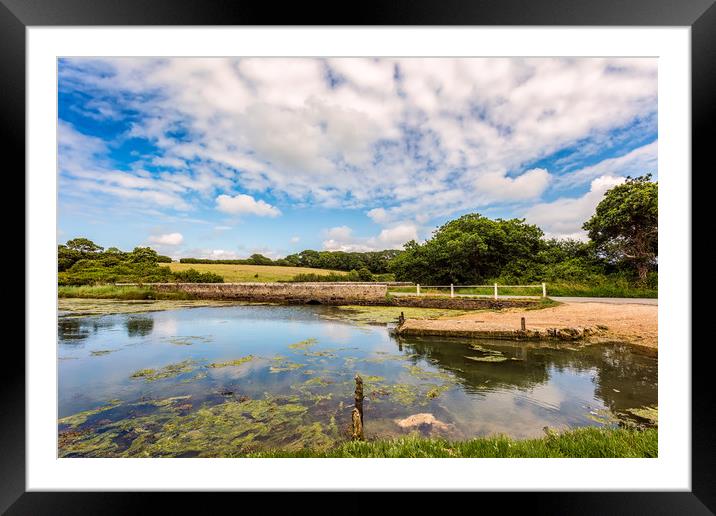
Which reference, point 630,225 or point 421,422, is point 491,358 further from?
point 630,225

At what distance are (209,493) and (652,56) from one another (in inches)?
125

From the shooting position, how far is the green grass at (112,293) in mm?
13195

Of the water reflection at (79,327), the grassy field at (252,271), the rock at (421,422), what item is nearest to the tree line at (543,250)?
the grassy field at (252,271)

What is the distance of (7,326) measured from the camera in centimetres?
129

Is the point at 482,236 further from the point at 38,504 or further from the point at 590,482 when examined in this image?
the point at 38,504

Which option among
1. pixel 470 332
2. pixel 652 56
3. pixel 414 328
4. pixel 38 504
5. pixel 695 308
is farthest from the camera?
pixel 414 328

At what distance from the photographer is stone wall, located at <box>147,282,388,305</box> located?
1509cm

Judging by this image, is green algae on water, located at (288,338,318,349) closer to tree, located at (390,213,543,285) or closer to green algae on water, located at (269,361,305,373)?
green algae on water, located at (269,361,305,373)

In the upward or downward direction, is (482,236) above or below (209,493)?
above

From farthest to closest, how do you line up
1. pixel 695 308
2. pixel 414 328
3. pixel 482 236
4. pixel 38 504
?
pixel 482 236
pixel 414 328
pixel 695 308
pixel 38 504
